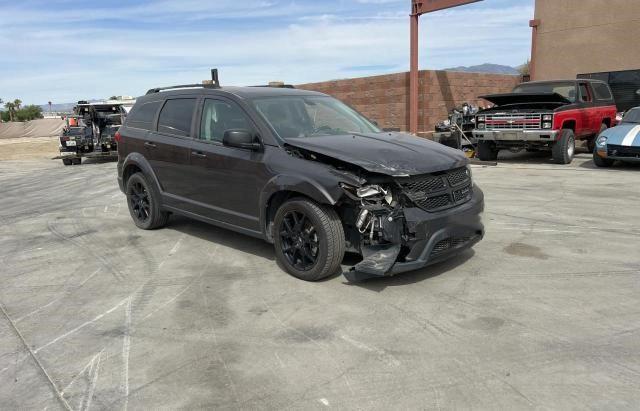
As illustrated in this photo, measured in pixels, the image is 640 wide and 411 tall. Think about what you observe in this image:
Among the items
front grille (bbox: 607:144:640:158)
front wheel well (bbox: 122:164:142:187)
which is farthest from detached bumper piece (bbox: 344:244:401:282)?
front grille (bbox: 607:144:640:158)

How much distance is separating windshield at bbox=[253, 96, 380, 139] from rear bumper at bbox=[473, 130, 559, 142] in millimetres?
7141

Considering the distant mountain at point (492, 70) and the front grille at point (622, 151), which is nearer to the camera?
the front grille at point (622, 151)

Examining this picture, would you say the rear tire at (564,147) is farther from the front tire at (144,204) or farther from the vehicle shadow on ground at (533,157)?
the front tire at (144,204)

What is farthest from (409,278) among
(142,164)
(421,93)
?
(421,93)

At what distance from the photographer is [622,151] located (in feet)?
34.1

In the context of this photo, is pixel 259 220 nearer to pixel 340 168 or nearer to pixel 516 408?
pixel 340 168

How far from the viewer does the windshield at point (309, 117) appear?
16.9ft

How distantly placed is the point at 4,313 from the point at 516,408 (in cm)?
407

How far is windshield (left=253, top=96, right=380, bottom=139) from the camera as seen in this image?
16.9ft

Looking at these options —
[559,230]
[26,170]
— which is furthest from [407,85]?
[26,170]

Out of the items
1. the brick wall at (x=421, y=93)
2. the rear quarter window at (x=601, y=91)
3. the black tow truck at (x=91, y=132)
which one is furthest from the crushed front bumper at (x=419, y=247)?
the black tow truck at (x=91, y=132)

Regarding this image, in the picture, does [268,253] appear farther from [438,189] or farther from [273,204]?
[438,189]

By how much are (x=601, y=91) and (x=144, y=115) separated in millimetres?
11833

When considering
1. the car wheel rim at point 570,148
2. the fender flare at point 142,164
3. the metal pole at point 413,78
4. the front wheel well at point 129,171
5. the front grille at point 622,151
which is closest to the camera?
the fender flare at point 142,164
